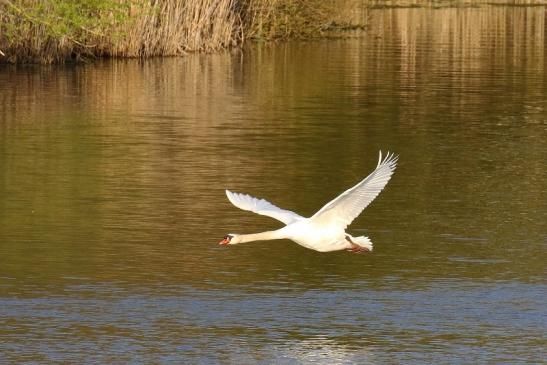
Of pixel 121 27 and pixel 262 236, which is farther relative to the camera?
pixel 121 27

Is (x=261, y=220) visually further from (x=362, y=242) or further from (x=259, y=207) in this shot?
(x=362, y=242)

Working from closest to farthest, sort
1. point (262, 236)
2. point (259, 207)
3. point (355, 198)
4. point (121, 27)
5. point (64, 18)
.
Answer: point (355, 198) < point (262, 236) < point (259, 207) < point (64, 18) < point (121, 27)

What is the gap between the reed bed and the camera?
29656 mm

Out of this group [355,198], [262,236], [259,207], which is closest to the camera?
[355,198]

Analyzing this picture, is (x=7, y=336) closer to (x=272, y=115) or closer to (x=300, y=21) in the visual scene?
(x=272, y=115)

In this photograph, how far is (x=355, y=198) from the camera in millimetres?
10805

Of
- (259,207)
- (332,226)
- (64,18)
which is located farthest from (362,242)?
(64,18)

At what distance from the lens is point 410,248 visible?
44.7 ft

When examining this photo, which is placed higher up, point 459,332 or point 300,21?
point 300,21

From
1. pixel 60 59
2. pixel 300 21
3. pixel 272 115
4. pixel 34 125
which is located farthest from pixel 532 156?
pixel 300 21

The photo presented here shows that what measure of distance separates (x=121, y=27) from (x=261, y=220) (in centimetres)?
1860

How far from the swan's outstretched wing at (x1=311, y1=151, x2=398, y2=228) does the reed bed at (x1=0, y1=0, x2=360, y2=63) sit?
666 inches

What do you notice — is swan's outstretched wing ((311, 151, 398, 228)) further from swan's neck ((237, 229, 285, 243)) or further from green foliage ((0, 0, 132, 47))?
green foliage ((0, 0, 132, 47))

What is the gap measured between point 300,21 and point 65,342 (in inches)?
1330
